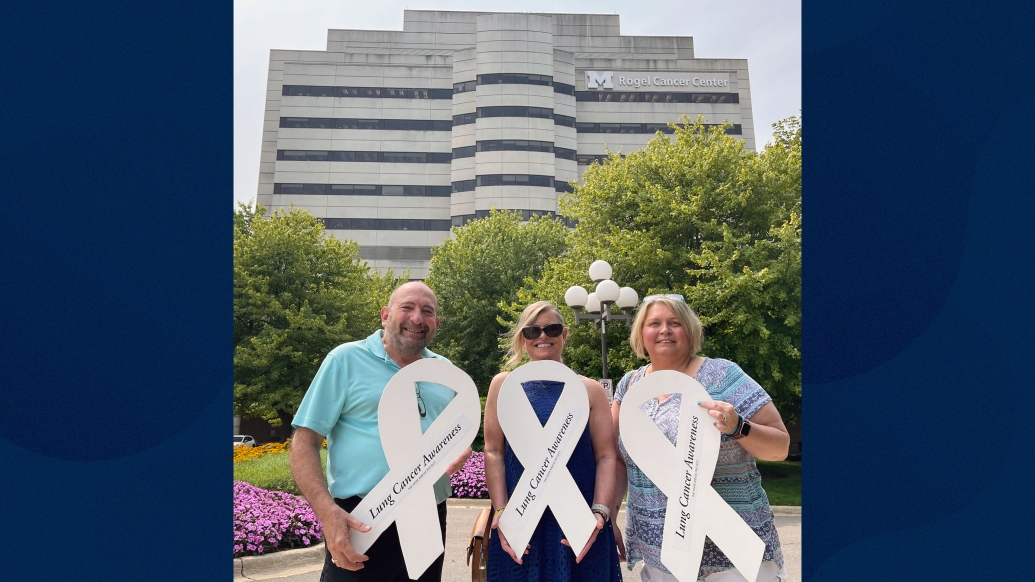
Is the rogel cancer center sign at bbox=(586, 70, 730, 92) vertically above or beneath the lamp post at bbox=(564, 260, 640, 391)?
above

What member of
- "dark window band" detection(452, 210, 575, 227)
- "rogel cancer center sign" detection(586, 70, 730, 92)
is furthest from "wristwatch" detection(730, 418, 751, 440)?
"rogel cancer center sign" detection(586, 70, 730, 92)

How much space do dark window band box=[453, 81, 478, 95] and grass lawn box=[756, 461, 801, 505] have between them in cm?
4542

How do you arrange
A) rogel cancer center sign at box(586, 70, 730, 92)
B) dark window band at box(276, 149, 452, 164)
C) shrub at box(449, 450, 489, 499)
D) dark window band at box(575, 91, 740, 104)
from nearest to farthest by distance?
1. shrub at box(449, 450, 489, 499)
2. dark window band at box(276, 149, 452, 164)
3. dark window band at box(575, 91, 740, 104)
4. rogel cancer center sign at box(586, 70, 730, 92)

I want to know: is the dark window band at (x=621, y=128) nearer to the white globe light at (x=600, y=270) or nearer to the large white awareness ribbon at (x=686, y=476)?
the white globe light at (x=600, y=270)

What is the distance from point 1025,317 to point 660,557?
5.62 feet

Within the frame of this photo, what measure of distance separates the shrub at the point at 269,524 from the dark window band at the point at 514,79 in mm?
52067

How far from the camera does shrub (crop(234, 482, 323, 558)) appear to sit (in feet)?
25.7

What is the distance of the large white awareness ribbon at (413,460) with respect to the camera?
2926 mm

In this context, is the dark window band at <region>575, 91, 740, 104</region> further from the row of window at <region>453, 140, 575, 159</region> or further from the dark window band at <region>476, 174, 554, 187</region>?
the dark window band at <region>476, 174, 554, 187</region>

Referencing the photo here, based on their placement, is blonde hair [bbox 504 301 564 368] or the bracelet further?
blonde hair [bbox 504 301 564 368]

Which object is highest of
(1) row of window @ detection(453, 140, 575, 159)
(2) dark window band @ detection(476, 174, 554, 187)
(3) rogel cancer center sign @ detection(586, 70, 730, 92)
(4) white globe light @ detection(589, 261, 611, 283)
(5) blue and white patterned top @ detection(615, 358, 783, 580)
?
(3) rogel cancer center sign @ detection(586, 70, 730, 92)

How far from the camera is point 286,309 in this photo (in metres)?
28.1

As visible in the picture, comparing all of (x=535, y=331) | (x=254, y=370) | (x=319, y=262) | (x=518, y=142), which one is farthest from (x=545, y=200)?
(x=535, y=331)

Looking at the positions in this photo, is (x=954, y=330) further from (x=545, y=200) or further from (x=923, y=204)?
(x=545, y=200)
